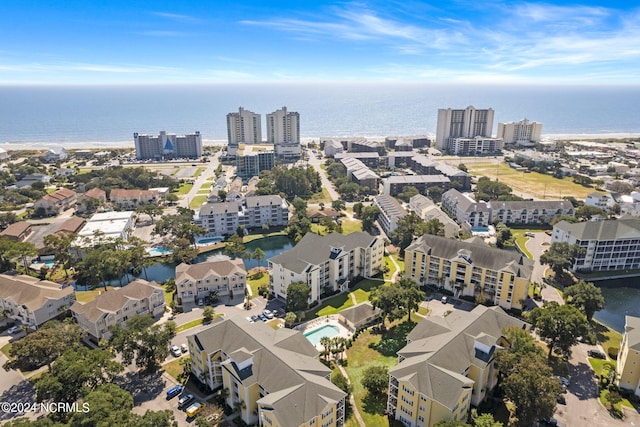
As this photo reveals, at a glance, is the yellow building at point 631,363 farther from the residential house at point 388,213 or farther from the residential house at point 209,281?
the residential house at point 209,281

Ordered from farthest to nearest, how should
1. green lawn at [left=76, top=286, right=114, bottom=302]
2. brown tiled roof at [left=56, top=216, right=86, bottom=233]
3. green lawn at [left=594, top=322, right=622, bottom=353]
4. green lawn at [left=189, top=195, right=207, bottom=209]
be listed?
green lawn at [left=189, top=195, right=207, bottom=209], brown tiled roof at [left=56, top=216, right=86, bottom=233], green lawn at [left=76, top=286, right=114, bottom=302], green lawn at [left=594, top=322, right=622, bottom=353]

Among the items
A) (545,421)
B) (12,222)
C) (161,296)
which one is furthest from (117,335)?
(12,222)

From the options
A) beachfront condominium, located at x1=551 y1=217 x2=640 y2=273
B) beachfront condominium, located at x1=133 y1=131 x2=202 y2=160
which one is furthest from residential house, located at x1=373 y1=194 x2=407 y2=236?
beachfront condominium, located at x1=133 y1=131 x2=202 y2=160

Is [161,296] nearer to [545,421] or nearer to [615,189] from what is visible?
[545,421]

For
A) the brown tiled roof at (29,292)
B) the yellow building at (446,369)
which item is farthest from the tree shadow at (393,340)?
the brown tiled roof at (29,292)

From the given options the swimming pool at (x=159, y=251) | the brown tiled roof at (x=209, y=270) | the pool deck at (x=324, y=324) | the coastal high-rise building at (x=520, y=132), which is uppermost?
the coastal high-rise building at (x=520, y=132)

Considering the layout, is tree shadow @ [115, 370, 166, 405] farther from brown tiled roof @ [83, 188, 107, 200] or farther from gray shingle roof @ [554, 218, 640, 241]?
brown tiled roof @ [83, 188, 107, 200]
